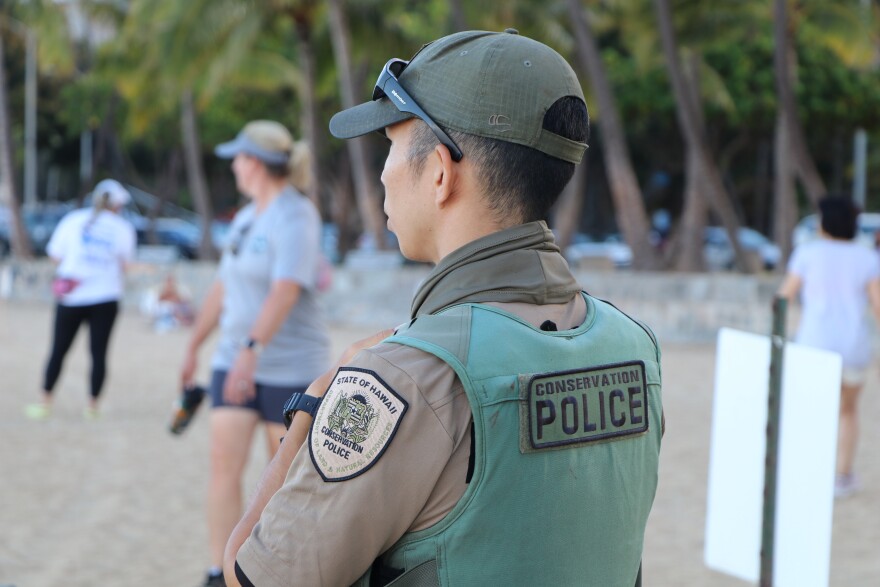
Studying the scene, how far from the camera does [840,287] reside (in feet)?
21.9

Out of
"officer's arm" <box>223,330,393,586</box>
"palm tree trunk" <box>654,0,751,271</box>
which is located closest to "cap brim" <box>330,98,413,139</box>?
"officer's arm" <box>223,330,393,586</box>

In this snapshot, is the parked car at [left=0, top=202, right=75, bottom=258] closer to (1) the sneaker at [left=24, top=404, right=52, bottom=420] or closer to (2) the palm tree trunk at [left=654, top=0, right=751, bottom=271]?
(2) the palm tree trunk at [left=654, top=0, right=751, bottom=271]

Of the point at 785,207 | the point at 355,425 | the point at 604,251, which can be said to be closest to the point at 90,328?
the point at 355,425

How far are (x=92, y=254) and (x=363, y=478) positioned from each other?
25.2ft

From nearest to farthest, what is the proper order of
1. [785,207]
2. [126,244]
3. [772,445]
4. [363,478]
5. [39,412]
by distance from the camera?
[363,478] < [772,445] < [126,244] < [39,412] < [785,207]

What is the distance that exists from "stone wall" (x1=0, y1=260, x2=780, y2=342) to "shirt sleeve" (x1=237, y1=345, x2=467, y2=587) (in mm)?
12852

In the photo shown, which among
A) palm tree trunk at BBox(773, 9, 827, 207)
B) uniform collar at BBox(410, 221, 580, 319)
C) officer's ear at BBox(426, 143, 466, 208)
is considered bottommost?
uniform collar at BBox(410, 221, 580, 319)

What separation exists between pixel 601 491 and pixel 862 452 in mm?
7391

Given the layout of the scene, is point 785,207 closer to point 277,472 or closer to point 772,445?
point 772,445

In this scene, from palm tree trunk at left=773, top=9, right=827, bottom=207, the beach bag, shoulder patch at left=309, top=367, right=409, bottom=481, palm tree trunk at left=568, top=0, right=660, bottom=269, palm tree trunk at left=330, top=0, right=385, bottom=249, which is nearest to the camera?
shoulder patch at left=309, top=367, right=409, bottom=481

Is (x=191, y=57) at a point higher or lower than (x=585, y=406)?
higher

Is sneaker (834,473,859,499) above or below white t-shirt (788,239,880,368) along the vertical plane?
below

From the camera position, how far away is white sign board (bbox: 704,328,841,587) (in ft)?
10.5

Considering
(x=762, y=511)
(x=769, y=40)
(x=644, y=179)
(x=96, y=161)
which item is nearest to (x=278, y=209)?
(x=762, y=511)
